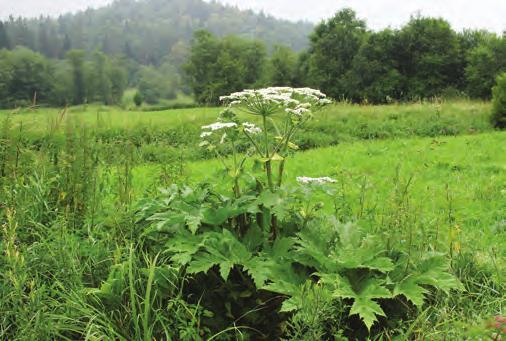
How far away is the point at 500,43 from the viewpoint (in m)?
34.9

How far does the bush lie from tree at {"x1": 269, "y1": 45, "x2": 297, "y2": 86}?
37.6 m

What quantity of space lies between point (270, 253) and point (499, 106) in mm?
13692

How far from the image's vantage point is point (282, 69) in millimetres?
54844

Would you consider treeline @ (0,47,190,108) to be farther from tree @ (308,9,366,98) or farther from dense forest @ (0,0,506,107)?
tree @ (308,9,366,98)

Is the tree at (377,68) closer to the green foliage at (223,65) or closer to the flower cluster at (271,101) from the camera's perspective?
the green foliage at (223,65)

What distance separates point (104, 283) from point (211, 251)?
71cm

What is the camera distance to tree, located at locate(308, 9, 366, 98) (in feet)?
142

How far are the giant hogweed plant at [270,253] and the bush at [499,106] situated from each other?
42.2 ft

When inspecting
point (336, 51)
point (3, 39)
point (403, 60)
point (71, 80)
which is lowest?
point (71, 80)

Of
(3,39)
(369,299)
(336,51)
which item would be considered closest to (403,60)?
(336,51)

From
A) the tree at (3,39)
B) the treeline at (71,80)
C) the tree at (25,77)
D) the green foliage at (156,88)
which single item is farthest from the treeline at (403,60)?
the tree at (3,39)

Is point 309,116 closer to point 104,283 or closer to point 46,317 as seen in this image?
point 104,283

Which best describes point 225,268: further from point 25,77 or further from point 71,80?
point 71,80

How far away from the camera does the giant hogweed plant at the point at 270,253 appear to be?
2.75m
